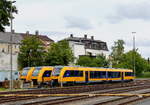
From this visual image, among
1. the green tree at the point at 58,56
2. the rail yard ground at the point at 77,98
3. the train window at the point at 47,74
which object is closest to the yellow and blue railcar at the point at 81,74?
the train window at the point at 47,74

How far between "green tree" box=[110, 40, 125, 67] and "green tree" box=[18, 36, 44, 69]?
26850 mm

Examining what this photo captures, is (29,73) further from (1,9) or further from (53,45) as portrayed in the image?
(53,45)

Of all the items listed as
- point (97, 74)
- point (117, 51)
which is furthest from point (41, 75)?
point (117, 51)

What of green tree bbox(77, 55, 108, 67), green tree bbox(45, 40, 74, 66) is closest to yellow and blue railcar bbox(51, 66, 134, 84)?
green tree bbox(45, 40, 74, 66)

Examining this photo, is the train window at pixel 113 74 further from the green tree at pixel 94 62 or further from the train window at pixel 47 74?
the green tree at pixel 94 62

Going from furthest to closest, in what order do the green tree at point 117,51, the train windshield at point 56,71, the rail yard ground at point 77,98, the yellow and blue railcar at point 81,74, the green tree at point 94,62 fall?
the green tree at point 117,51
the green tree at point 94,62
the train windshield at point 56,71
the yellow and blue railcar at point 81,74
the rail yard ground at point 77,98

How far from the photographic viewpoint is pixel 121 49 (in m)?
118

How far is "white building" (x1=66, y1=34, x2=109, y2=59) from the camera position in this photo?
118688mm

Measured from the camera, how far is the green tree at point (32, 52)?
296 ft

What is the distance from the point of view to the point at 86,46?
12681cm

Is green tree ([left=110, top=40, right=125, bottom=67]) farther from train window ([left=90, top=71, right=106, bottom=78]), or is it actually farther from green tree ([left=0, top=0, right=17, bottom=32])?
green tree ([left=0, top=0, right=17, bottom=32])

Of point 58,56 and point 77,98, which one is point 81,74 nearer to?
point 77,98

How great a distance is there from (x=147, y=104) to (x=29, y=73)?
30.1 meters

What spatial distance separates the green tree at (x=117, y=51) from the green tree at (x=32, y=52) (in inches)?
1057
